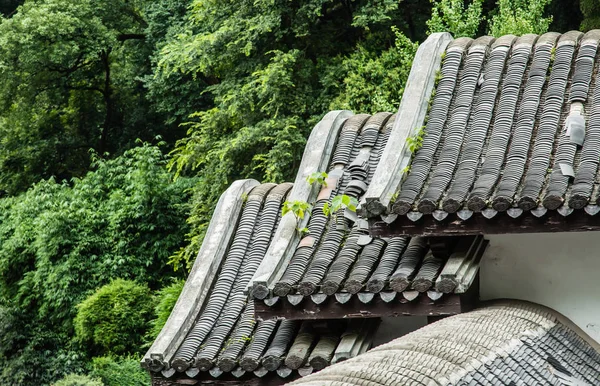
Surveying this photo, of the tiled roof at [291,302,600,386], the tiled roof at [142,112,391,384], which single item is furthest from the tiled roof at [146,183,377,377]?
the tiled roof at [291,302,600,386]

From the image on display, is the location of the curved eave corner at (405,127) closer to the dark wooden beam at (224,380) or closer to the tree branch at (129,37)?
the dark wooden beam at (224,380)

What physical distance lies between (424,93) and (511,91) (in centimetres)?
67

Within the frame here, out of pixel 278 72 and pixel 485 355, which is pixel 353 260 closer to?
pixel 485 355

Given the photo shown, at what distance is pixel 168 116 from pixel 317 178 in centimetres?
1902

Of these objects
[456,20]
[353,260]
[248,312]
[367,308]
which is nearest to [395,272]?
[367,308]

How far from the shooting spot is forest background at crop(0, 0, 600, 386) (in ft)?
59.0

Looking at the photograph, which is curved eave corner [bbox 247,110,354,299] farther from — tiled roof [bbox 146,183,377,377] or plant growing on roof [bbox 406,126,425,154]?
plant growing on roof [bbox 406,126,425,154]

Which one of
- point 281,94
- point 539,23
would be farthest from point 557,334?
point 281,94

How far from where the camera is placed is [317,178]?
298 inches

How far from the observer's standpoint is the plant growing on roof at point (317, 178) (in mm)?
7543

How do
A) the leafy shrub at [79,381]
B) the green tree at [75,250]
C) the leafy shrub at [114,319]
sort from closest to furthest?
the leafy shrub at [79,381]
the leafy shrub at [114,319]
the green tree at [75,250]

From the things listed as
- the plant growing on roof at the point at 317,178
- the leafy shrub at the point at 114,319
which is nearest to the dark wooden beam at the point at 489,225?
the plant growing on roof at the point at 317,178

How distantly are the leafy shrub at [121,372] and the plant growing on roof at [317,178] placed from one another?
10.7m

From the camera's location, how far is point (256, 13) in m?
19.6
